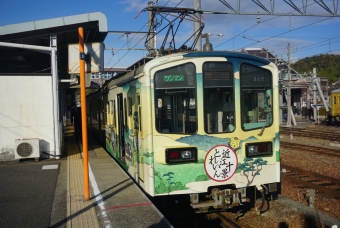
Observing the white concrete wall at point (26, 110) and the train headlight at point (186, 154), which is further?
the white concrete wall at point (26, 110)

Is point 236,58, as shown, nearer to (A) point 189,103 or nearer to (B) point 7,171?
(A) point 189,103

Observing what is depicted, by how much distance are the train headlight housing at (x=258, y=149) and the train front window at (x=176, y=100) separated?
3.20ft

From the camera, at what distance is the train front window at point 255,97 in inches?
239

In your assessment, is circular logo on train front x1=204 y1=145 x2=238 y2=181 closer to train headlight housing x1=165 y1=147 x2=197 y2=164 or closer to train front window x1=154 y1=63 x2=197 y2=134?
train headlight housing x1=165 y1=147 x2=197 y2=164

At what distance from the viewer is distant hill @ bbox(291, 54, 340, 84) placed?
205ft

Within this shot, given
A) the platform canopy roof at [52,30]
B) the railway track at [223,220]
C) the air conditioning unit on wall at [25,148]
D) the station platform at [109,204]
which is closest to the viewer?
the station platform at [109,204]

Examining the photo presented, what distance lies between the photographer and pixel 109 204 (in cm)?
633

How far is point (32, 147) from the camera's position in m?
11.0

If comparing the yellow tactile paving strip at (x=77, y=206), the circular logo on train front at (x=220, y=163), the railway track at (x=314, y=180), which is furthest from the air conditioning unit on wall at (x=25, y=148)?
the railway track at (x=314, y=180)

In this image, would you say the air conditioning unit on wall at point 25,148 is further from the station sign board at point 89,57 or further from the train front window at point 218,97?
the train front window at point 218,97

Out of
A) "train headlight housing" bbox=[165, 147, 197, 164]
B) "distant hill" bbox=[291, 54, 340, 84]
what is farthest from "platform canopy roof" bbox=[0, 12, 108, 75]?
"distant hill" bbox=[291, 54, 340, 84]

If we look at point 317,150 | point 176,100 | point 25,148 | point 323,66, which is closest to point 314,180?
point 317,150

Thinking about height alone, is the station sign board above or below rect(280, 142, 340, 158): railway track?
above

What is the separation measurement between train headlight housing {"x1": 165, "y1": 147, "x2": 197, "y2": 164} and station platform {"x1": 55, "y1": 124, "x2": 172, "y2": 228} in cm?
87
